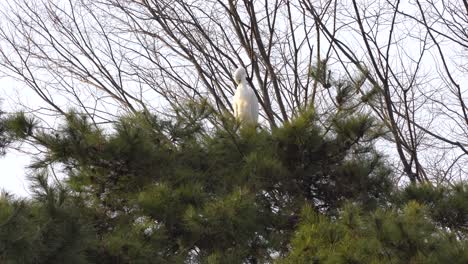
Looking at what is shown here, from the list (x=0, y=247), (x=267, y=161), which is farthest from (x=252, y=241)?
(x=0, y=247)

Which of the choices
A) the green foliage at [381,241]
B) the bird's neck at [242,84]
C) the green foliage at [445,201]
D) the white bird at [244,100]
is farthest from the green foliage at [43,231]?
the bird's neck at [242,84]

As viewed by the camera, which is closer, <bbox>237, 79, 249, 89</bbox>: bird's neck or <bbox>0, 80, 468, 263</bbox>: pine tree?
<bbox>0, 80, 468, 263</bbox>: pine tree

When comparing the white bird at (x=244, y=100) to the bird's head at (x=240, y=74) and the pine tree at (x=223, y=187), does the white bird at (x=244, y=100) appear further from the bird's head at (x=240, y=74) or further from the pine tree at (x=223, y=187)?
the pine tree at (x=223, y=187)

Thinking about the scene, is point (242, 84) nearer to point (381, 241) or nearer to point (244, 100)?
point (244, 100)

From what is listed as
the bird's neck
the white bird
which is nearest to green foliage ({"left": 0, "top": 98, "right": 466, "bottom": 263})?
the white bird

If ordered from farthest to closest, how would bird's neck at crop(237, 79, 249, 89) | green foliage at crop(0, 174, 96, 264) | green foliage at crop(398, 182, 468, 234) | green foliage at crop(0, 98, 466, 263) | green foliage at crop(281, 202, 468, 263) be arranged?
bird's neck at crop(237, 79, 249, 89) < green foliage at crop(398, 182, 468, 234) < green foliage at crop(0, 98, 466, 263) < green foliage at crop(281, 202, 468, 263) < green foliage at crop(0, 174, 96, 264)

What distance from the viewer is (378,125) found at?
5.12 metres

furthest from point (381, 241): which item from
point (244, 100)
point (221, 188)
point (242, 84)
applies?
point (242, 84)

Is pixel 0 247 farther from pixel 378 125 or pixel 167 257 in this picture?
pixel 378 125

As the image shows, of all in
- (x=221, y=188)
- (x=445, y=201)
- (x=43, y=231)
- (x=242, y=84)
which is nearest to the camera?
(x=43, y=231)

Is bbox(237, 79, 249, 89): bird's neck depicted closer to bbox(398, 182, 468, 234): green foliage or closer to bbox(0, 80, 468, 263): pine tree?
bbox(0, 80, 468, 263): pine tree

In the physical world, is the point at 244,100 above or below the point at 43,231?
above

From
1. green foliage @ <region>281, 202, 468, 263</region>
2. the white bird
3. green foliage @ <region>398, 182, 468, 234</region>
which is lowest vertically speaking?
green foliage @ <region>281, 202, 468, 263</region>

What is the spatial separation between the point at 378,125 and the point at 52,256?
2.44m
